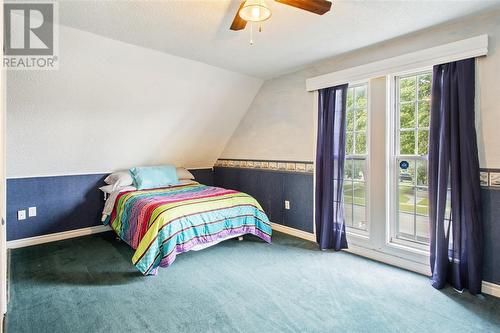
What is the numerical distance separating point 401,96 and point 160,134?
3.18m

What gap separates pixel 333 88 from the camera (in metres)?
3.18

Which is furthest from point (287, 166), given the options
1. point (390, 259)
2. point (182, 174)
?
point (182, 174)

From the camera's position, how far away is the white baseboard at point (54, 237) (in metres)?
3.34

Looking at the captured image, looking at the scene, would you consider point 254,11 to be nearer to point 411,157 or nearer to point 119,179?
point 411,157

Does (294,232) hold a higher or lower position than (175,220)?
lower

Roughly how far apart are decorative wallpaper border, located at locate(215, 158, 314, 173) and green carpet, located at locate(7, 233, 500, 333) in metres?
1.14

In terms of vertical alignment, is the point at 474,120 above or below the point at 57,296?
above

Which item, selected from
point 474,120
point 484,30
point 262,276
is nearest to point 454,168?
point 474,120

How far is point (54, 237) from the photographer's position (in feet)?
11.8

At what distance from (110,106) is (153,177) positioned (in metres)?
1.19

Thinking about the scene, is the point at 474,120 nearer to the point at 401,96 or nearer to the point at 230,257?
the point at 401,96

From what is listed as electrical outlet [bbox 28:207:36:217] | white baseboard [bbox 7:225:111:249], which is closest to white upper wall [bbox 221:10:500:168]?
white baseboard [bbox 7:225:111:249]

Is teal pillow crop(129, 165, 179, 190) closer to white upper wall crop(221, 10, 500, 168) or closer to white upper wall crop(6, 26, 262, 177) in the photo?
white upper wall crop(6, 26, 262, 177)

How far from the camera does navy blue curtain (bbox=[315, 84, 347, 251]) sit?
314 cm
